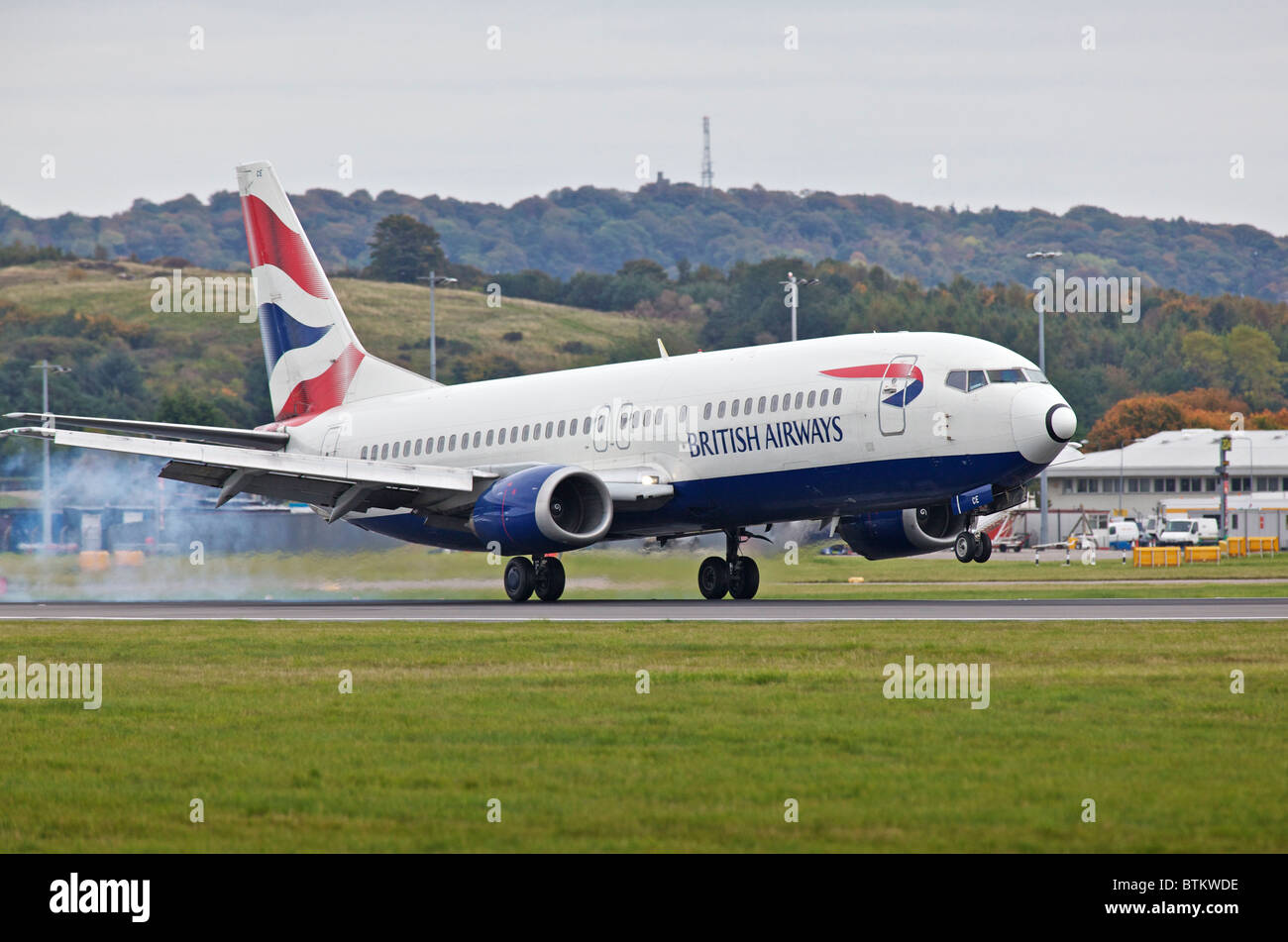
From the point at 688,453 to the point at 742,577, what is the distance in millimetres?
4062

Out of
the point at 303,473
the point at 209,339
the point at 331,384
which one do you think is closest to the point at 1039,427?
the point at 303,473

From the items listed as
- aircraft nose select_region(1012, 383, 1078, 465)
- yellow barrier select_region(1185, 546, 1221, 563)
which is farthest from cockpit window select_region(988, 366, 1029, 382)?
yellow barrier select_region(1185, 546, 1221, 563)

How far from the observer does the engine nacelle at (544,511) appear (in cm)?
3269

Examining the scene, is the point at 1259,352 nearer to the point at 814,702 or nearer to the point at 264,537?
the point at 264,537

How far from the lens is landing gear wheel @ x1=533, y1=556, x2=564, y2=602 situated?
34969 millimetres

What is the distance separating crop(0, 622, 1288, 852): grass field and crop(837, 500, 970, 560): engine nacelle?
11.7 m

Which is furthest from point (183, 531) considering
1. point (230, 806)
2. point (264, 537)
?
point (230, 806)

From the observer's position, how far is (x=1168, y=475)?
5182 inches

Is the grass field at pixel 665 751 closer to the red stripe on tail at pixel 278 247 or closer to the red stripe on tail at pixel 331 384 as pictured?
the red stripe on tail at pixel 331 384

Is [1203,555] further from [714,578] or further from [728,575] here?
[714,578]

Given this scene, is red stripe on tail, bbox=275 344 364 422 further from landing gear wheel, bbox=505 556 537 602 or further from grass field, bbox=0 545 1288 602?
landing gear wheel, bbox=505 556 537 602
